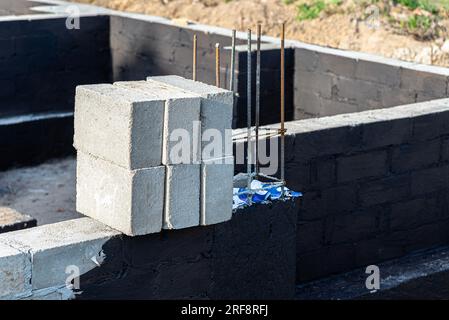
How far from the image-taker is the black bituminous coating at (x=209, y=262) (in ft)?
18.2

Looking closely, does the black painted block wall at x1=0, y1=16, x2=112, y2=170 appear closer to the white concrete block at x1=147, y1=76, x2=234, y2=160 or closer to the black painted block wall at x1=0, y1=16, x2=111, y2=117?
the black painted block wall at x1=0, y1=16, x2=111, y2=117

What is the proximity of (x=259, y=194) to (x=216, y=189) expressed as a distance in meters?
0.55

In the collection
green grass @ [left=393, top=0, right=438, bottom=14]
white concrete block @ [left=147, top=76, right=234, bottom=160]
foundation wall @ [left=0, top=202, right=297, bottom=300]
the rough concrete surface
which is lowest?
the rough concrete surface

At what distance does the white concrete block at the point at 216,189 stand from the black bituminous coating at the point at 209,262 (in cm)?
14

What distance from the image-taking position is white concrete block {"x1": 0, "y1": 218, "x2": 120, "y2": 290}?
5164 millimetres

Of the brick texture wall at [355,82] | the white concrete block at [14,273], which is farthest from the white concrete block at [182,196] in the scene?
the brick texture wall at [355,82]

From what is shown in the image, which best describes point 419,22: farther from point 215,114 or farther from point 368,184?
point 215,114

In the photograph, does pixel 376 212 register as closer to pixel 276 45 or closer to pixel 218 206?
pixel 218 206

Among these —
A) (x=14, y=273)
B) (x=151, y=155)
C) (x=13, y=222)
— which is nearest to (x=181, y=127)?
(x=151, y=155)

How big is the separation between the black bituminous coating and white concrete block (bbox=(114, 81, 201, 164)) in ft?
1.55

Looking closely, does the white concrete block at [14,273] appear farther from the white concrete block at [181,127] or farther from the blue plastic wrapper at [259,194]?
the blue plastic wrapper at [259,194]

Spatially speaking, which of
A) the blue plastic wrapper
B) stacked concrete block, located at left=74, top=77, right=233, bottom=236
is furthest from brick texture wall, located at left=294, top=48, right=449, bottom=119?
stacked concrete block, located at left=74, top=77, right=233, bottom=236

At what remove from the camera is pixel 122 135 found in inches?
210

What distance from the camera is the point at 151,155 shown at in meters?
5.39
